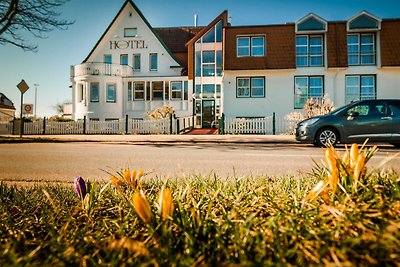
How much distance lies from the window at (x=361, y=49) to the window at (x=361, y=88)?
1.19m

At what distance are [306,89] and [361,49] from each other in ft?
17.6

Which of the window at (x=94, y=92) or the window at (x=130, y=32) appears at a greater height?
the window at (x=130, y=32)

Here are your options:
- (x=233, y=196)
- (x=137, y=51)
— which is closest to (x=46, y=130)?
(x=137, y=51)

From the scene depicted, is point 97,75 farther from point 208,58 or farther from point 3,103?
point 3,103

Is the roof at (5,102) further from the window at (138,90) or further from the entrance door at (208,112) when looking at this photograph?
the entrance door at (208,112)

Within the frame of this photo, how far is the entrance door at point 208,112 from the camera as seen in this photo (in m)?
28.5

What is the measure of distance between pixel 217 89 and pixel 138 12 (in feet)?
37.1

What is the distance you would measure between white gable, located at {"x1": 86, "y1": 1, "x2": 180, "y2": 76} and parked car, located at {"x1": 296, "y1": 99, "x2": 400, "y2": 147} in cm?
2082

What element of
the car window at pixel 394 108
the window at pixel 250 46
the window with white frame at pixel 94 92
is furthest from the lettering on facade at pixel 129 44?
the car window at pixel 394 108

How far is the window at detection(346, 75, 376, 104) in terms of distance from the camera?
23.6 metres

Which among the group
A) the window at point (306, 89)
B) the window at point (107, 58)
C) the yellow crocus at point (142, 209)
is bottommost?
the yellow crocus at point (142, 209)

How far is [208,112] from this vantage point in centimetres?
2856

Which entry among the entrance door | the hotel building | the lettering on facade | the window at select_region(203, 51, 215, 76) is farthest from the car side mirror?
the lettering on facade

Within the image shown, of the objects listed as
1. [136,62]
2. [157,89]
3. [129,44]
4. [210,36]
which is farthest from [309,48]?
[129,44]
